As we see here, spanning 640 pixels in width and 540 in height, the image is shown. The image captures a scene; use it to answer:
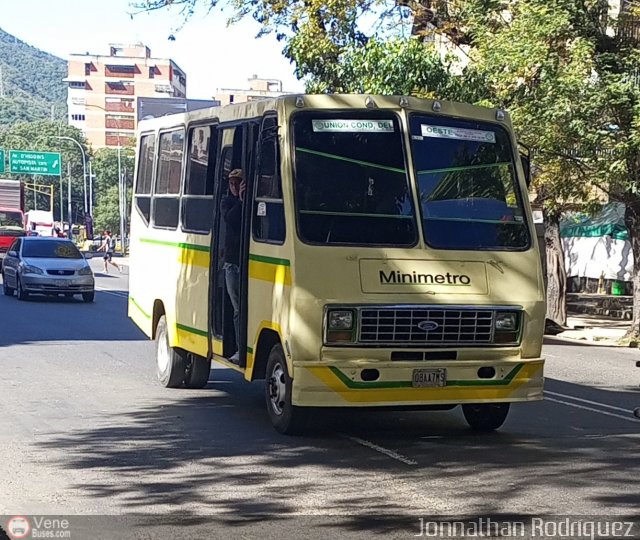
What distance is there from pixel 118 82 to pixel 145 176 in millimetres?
166457

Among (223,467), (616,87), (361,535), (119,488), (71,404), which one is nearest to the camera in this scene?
(361,535)

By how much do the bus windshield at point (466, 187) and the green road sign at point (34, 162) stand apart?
239ft

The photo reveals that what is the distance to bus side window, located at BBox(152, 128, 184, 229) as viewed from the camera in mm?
12531

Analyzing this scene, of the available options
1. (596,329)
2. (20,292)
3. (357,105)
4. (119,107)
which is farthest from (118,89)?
(357,105)

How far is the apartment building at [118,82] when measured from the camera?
172 meters

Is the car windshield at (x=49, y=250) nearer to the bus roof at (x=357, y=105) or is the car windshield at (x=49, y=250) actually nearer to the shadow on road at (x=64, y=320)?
the shadow on road at (x=64, y=320)

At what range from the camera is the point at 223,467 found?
8586 millimetres

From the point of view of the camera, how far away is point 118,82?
176 m

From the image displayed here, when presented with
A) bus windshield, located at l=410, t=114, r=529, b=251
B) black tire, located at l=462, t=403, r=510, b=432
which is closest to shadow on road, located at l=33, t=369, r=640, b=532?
black tire, located at l=462, t=403, r=510, b=432

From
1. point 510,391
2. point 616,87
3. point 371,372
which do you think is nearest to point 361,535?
point 371,372

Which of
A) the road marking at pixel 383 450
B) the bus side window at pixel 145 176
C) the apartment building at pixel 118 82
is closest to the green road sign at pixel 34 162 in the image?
the bus side window at pixel 145 176

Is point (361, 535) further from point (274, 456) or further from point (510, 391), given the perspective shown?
point (510, 391)

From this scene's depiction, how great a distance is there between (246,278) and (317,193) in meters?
1.25

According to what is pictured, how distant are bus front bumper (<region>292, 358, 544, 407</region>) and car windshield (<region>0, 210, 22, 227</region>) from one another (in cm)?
4685
